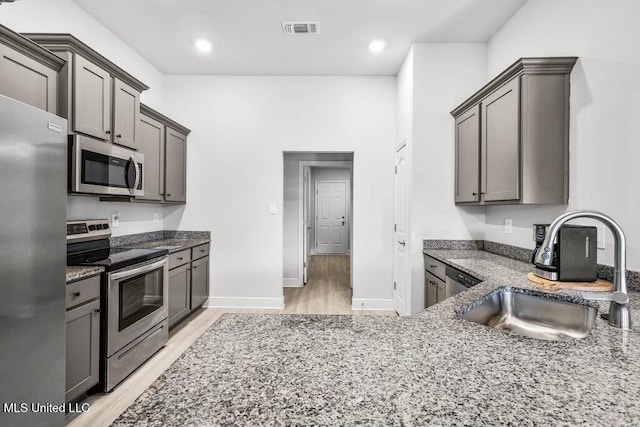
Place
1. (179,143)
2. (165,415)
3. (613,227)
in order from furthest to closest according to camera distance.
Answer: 1. (179,143)
2. (613,227)
3. (165,415)

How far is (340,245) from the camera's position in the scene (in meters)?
8.62

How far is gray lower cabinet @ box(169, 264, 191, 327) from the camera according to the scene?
10.2 ft

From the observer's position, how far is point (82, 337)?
6.23ft

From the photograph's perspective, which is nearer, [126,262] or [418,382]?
[418,382]

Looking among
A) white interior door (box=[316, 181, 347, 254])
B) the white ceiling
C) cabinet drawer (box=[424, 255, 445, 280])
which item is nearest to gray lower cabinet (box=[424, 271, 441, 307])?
cabinet drawer (box=[424, 255, 445, 280])

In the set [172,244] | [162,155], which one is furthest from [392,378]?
[162,155]

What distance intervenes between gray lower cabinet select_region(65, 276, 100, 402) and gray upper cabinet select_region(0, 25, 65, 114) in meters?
1.13

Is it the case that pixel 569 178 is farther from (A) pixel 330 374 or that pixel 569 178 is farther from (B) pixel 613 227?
(A) pixel 330 374

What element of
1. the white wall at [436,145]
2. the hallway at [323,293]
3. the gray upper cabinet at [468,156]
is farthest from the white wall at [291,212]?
the gray upper cabinet at [468,156]

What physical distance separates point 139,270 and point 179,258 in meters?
0.87

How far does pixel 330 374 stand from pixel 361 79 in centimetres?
396

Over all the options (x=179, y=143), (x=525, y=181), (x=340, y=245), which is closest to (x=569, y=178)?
(x=525, y=181)

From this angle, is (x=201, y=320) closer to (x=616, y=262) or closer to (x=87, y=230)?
(x=87, y=230)

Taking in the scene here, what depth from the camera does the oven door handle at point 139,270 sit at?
2.13 m
